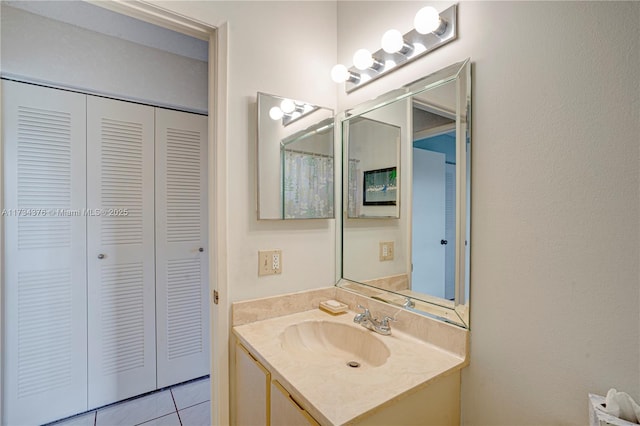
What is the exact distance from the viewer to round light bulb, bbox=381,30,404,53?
1.18 m

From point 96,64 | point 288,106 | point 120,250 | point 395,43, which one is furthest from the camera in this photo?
point 120,250

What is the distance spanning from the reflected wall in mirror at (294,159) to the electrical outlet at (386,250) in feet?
0.99

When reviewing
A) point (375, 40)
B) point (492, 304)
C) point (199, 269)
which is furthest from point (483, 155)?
point (199, 269)

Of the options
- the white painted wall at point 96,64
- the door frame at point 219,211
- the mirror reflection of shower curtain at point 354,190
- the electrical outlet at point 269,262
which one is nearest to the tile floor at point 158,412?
the door frame at point 219,211

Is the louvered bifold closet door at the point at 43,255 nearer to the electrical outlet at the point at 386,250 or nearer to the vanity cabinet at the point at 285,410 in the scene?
the vanity cabinet at the point at 285,410

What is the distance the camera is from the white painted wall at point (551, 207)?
0.72m

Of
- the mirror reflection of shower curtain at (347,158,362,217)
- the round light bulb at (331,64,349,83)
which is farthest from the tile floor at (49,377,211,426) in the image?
the round light bulb at (331,64,349,83)

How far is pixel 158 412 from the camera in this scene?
190 centimetres

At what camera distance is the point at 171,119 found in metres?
2.11

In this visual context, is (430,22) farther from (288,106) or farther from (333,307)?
(333,307)

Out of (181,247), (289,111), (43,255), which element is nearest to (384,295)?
(289,111)

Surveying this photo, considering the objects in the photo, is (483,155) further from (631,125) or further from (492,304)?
(492,304)

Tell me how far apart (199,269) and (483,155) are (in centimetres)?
197

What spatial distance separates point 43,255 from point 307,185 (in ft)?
5.15
